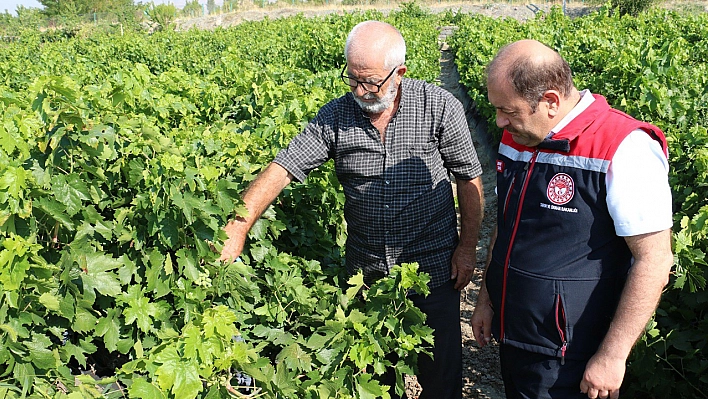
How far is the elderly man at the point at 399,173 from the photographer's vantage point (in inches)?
115

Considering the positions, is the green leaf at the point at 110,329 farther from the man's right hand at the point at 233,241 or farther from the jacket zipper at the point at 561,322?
the jacket zipper at the point at 561,322

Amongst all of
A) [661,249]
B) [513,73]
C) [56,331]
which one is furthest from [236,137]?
[661,249]

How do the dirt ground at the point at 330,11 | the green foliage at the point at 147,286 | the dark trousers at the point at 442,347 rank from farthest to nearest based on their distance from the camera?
the dirt ground at the point at 330,11 → the dark trousers at the point at 442,347 → the green foliage at the point at 147,286

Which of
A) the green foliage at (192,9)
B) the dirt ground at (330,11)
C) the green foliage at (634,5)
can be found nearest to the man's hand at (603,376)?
the green foliage at (634,5)

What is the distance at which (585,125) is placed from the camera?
2156 mm

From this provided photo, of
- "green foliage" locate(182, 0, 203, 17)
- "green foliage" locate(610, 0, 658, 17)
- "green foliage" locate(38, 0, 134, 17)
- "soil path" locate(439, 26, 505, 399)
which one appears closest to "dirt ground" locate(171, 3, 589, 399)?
"soil path" locate(439, 26, 505, 399)

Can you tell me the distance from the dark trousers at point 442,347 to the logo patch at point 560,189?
1.06 m

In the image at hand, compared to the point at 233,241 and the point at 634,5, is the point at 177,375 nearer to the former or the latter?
the point at 233,241

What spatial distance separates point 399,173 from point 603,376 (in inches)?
49.3

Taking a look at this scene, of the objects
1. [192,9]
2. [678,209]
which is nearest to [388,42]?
[678,209]

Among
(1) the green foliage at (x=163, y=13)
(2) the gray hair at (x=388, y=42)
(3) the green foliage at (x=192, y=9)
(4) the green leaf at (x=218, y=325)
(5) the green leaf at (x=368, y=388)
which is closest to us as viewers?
(4) the green leaf at (x=218, y=325)

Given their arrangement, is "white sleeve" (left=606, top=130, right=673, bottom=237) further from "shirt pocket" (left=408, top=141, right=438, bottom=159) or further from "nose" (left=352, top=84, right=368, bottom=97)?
"nose" (left=352, top=84, right=368, bottom=97)

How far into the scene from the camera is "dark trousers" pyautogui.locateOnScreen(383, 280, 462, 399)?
3161mm

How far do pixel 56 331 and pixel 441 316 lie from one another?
5.65ft
